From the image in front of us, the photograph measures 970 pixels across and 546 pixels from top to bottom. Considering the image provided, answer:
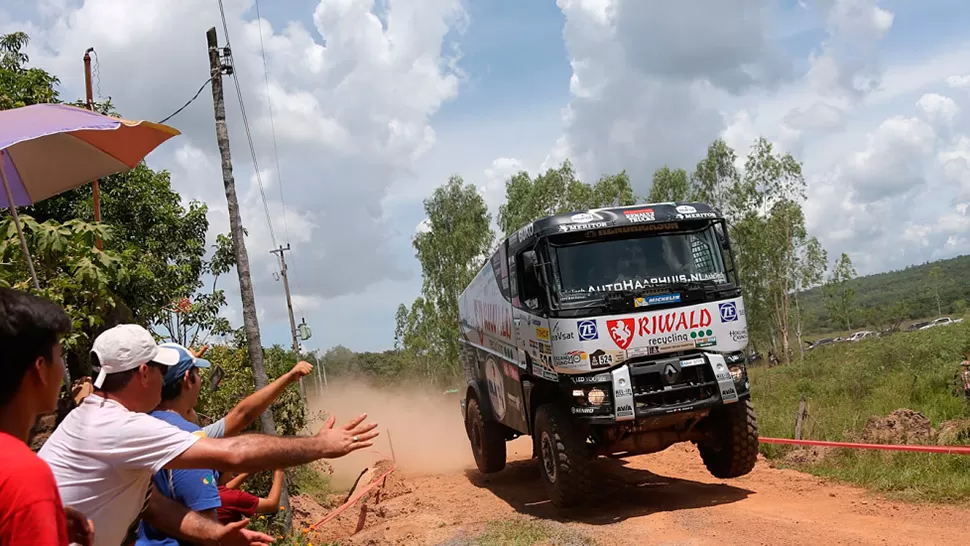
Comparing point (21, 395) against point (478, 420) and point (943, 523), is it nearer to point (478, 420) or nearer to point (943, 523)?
point (943, 523)

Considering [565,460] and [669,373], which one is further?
[565,460]

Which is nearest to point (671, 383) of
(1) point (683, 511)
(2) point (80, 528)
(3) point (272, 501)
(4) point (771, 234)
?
(1) point (683, 511)

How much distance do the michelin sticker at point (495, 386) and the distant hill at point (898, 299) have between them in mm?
36564

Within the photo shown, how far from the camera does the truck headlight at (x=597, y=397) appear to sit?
8.09 metres

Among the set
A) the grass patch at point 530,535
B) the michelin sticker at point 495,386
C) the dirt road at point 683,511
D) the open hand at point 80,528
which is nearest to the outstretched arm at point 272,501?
the open hand at point 80,528

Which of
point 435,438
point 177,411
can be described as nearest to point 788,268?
point 435,438

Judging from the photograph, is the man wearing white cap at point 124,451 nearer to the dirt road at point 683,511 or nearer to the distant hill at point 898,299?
the dirt road at point 683,511

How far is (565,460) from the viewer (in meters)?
8.38

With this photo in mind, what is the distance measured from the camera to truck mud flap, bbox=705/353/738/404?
8.22m

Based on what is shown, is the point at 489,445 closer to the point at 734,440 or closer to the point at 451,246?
the point at 734,440

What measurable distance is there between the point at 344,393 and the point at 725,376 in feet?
148

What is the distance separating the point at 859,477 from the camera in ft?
30.8

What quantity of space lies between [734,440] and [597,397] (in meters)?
2.02

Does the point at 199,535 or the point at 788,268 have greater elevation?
the point at 788,268
